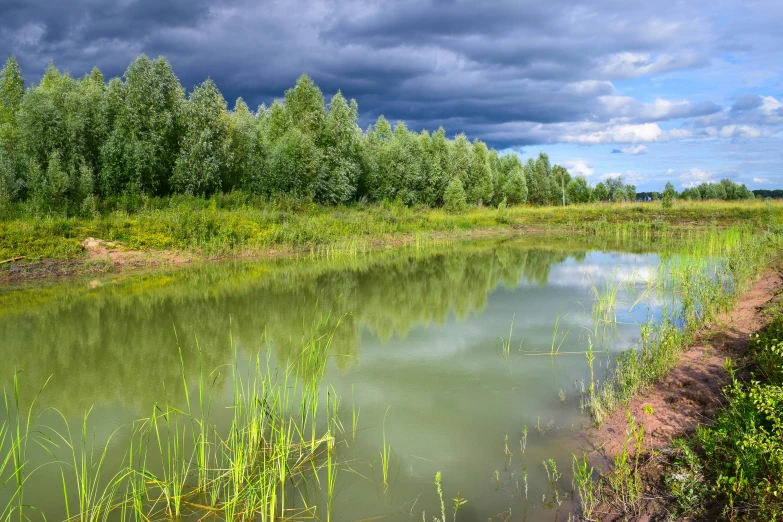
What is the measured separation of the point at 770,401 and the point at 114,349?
9.60m

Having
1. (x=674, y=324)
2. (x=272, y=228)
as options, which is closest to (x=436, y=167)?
(x=272, y=228)

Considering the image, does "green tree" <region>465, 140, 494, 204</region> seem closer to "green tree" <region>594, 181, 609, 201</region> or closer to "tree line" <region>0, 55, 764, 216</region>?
"tree line" <region>0, 55, 764, 216</region>

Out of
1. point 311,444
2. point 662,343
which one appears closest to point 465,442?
point 311,444

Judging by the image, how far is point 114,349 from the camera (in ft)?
30.3

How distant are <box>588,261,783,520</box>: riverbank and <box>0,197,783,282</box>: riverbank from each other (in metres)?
17.5

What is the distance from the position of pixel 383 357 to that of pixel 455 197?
34211 millimetres

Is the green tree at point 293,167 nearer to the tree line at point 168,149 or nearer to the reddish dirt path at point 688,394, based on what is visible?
the tree line at point 168,149

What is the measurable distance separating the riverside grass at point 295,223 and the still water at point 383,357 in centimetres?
336

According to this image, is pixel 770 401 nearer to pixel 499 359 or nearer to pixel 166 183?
pixel 499 359

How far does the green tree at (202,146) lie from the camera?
85.6ft

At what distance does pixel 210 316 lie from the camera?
11484 mm

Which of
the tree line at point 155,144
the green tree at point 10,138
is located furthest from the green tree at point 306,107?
the green tree at point 10,138

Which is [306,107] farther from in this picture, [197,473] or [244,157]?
[197,473]

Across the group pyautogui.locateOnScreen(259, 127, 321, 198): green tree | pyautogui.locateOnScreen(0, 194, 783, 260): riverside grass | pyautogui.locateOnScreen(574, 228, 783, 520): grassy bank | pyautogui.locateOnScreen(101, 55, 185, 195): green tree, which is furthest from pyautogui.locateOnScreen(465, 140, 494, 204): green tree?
pyautogui.locateOnScreen(574, 228, 783, 520): grassy bank
